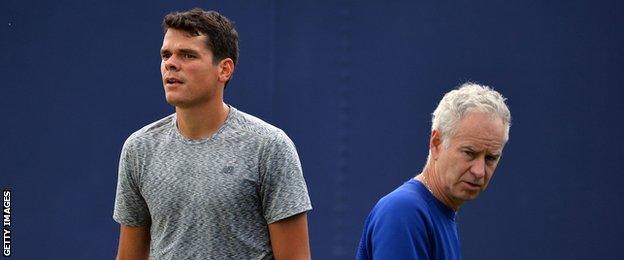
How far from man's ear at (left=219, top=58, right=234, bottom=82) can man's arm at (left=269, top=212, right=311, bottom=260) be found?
0.41 meters

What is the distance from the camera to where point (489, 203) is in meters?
4.52

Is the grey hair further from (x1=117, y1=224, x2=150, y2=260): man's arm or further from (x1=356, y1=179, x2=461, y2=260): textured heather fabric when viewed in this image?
(x1=117, y1=224, x2=150, y2=260): man's arm

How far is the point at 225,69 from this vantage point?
3.06 m

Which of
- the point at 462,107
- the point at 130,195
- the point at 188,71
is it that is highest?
the point at 188,71

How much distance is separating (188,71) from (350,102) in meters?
1.64

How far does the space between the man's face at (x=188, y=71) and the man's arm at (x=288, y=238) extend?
37 centimetres

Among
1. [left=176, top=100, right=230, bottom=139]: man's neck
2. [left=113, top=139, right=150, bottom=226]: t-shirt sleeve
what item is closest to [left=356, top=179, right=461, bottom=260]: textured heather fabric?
[left=176, top=100, right=230, bottom=139]: man's neck

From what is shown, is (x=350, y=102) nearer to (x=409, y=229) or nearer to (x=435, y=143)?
(x=435, y=143)

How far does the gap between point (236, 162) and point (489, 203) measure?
72.0 inches

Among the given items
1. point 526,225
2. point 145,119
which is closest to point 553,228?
point 526,225

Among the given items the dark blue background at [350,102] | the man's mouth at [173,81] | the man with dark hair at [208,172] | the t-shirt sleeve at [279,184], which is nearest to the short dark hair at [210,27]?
the man with dark hair at [208,172]

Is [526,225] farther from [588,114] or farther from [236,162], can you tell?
[236,162]

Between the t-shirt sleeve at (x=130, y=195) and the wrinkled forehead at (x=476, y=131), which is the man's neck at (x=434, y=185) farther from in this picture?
the t-shirt sleeve at (x=130, y=195)

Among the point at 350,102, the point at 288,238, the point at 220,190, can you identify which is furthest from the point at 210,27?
the point at 350,102
